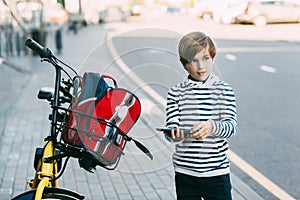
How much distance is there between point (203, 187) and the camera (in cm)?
296

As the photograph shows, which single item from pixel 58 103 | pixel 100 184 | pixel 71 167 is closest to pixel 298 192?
pixel 100 184

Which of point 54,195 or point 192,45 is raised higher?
point 192,45

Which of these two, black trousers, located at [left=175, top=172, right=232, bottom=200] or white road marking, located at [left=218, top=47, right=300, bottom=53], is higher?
black trousers, located at [left=175, top=172, right=232, bottom=200]

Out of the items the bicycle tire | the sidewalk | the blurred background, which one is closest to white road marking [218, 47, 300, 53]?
the blurred background

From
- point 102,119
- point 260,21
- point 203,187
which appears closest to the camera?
point 102,119

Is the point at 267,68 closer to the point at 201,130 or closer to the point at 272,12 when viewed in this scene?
the point at 201,130

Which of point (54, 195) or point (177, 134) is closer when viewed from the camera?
point (177, 134)

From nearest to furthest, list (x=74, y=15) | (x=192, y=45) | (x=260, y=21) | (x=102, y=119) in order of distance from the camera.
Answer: (x=102, y=119) → (x=192, y=45) → (x=260, y=21) → (x=74, y=15)

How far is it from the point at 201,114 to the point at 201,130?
20 centimetres

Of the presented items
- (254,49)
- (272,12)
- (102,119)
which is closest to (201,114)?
(102,119)

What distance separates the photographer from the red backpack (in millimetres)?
2559

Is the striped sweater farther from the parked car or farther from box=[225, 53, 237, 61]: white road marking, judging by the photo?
the parked car

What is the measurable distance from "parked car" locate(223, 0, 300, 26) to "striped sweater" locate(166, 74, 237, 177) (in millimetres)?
27292

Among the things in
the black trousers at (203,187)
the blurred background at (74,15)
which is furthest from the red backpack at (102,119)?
the blurred background at (74,15)
